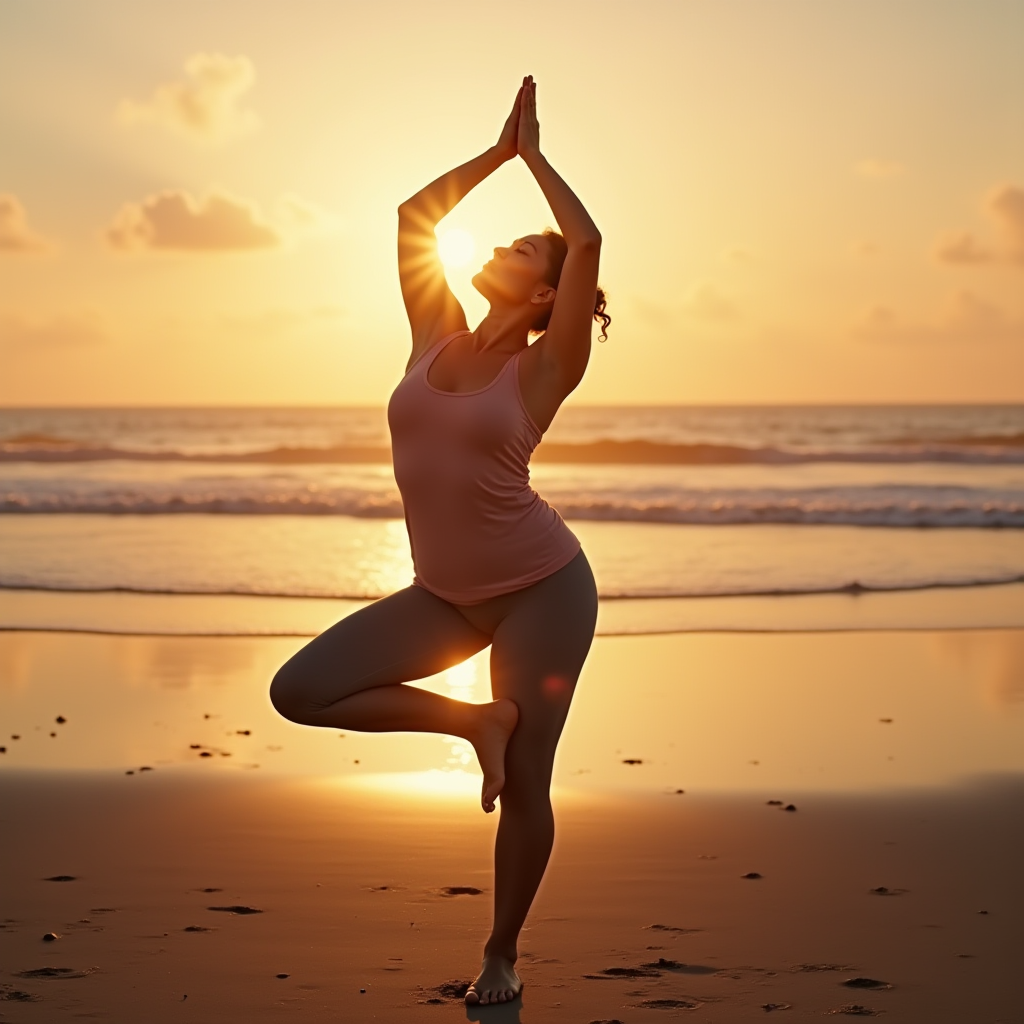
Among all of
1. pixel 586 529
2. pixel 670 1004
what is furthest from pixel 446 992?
pixel 586 529

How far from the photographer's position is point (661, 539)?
16.3m

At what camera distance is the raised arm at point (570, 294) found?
11.6 feet

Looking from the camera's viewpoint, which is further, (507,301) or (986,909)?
(986,909)

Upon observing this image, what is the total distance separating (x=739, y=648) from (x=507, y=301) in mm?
5628

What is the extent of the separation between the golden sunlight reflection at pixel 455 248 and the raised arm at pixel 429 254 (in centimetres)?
7

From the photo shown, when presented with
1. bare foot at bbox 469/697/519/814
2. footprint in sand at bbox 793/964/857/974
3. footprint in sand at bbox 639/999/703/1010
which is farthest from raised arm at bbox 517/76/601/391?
footprint in sand at bbox 793/964/857/974

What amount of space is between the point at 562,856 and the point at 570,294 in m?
2.25

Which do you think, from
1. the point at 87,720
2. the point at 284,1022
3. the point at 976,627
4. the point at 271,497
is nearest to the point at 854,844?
the point at 284,1022

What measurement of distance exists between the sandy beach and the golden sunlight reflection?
1952 millimetres

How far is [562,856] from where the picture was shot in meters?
4.97

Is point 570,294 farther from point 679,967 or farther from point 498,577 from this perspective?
point 679,967

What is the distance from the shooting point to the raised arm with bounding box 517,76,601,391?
354 cm

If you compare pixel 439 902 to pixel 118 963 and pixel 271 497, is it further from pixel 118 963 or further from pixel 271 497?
pixel 271 497

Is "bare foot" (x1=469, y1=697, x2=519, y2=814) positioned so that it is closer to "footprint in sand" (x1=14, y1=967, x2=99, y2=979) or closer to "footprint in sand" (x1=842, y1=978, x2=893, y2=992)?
"footprint in sand" (x1=842, y1=978, x2=893, y2=992)
